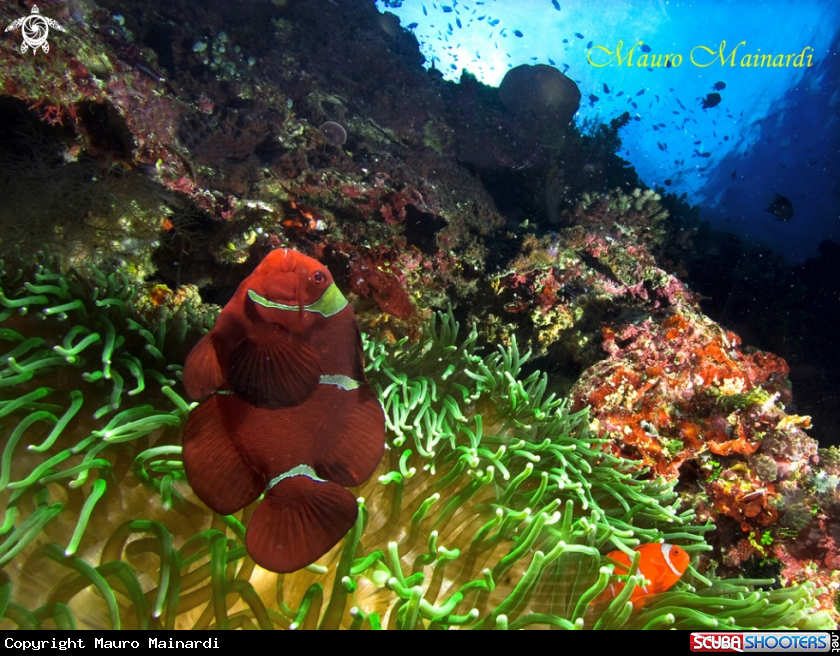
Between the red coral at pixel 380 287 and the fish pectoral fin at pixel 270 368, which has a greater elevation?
the red coral at pixel 380 287

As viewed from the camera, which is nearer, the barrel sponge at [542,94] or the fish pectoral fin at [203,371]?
the fish pectoral fin at [203,371]

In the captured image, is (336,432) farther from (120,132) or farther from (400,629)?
(120,132)

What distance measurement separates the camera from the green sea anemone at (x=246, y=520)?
1446 mm

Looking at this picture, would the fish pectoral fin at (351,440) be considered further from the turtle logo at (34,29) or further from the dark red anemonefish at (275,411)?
the turtle logo at (34,29)

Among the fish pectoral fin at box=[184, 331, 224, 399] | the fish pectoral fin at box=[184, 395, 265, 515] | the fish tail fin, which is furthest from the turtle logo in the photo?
the fish tail fin

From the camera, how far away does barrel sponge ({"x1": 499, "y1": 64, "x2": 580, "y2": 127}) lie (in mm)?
8836

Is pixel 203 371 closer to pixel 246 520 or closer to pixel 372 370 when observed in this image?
pixel 246 520

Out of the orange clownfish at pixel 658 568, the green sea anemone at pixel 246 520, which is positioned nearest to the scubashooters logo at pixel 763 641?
the green sea anemone at pixel 246 520

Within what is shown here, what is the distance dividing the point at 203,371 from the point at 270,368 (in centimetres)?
21

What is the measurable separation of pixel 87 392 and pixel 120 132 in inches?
109

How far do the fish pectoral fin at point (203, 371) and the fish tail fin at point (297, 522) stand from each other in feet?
1.15

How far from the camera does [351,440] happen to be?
1.43 meters

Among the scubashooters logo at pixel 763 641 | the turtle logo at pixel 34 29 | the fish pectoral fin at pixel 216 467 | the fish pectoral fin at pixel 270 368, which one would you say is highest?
the turtle logo at pixel 34 29

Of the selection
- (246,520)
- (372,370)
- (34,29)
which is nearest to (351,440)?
(246,520)
